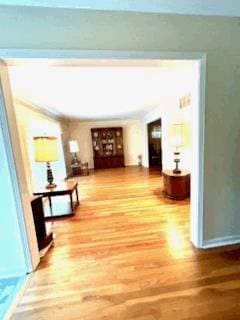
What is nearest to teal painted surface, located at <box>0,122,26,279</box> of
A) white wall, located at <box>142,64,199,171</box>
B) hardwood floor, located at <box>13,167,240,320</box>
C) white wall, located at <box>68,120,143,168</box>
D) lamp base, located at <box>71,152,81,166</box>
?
hardwood floor, located at <box>13,167,240,320</box>

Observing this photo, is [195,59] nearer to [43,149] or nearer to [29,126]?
[43,149]

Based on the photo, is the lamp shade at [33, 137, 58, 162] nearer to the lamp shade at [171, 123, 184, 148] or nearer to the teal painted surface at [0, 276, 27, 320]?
the teal painted surface at [0, 276, 27, 320]

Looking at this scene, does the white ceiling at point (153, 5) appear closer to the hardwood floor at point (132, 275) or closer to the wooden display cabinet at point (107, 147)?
the hardwood floor at point (132, 275)

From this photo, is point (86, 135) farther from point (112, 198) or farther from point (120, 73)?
point (120, 73)

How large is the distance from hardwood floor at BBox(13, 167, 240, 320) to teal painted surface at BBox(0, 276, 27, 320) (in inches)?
3.7

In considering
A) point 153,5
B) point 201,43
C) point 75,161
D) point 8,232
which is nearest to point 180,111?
point 201,43

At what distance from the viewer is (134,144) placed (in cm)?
909

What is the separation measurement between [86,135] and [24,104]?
501 cm

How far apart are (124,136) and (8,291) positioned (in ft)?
25.4

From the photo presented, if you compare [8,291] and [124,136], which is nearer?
[8,291]

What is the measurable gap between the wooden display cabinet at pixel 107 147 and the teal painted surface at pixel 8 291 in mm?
7003

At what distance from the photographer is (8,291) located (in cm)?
165

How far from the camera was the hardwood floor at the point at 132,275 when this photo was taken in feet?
4.59

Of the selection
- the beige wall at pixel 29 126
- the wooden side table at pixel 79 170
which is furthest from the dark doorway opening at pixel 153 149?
the beige wall at pixel 29 126
